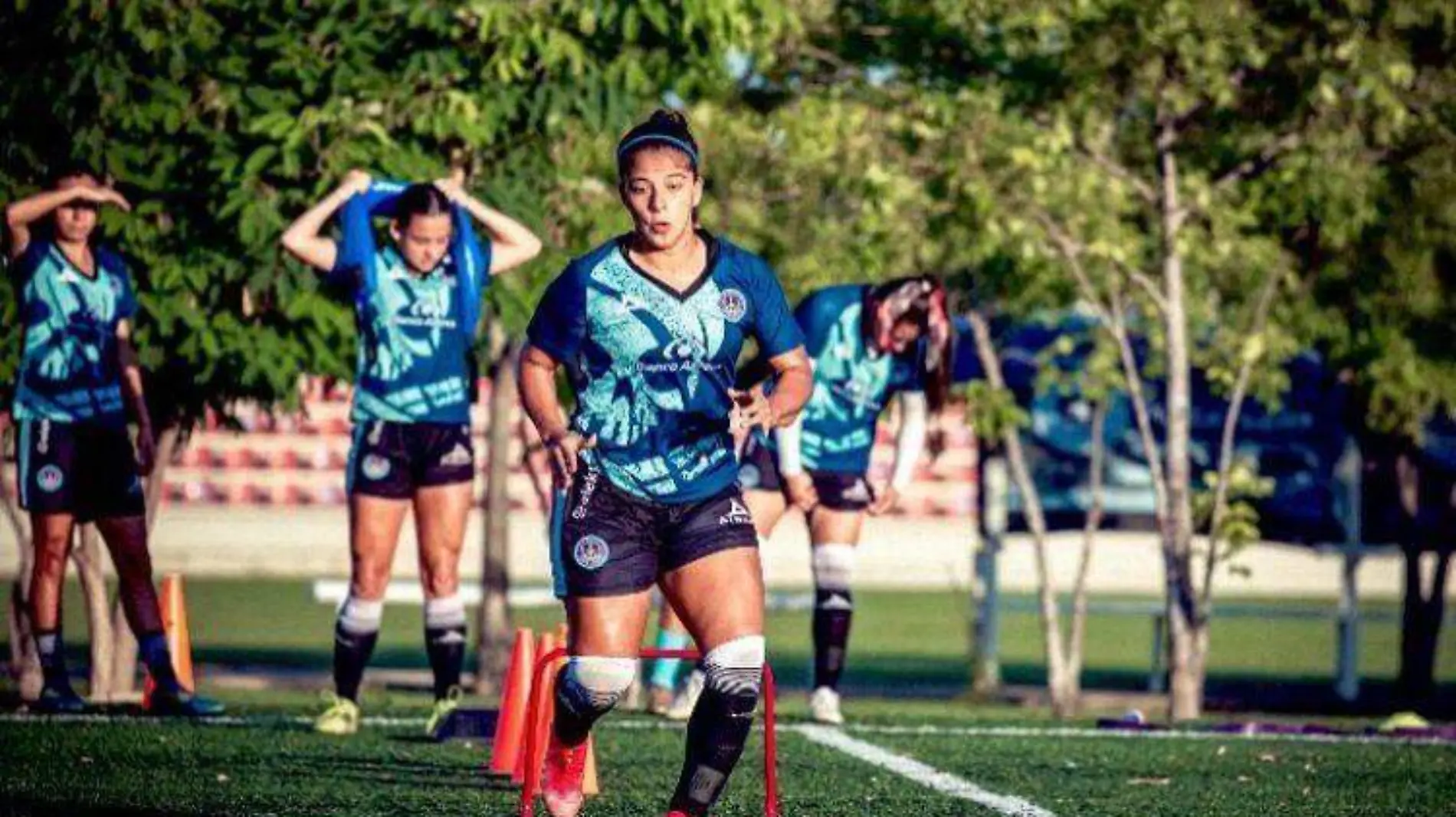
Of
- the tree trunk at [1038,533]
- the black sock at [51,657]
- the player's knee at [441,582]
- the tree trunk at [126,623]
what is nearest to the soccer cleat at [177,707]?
the black sock at [51,657]

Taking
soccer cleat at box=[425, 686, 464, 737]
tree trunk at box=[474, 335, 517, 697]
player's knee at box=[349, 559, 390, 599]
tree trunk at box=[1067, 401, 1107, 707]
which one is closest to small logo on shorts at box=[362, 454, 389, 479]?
player's knee at box=[349, 559, 390, 599]

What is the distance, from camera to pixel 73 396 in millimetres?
13328

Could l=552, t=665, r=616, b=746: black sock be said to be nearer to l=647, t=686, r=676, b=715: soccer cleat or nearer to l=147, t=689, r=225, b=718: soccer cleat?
l=147, t=689, r=225, b=718: soccer cleat

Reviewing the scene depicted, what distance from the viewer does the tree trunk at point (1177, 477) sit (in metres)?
19.4

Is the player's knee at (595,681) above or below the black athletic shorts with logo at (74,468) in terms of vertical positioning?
below

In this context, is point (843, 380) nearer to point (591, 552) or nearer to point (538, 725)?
point (538, 725)

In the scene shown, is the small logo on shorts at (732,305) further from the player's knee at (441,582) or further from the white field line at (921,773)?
the player's knee at (441,582)

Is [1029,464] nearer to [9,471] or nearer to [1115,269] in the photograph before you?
[1115,269]

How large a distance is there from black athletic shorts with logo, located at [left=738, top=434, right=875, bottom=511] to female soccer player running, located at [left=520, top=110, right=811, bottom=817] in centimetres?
523

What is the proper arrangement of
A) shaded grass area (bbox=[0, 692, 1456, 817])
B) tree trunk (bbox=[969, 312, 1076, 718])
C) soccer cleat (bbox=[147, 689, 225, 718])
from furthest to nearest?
tree trunk (bbox=[969, 312, 1076, 718]) → soccer cleat (bbox=[147, 689, 225, 718]) → shaded grass area (bbox=[0, 692, 1456, 817])

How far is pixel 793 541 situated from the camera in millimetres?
41094

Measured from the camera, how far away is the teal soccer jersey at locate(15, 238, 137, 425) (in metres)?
13.3

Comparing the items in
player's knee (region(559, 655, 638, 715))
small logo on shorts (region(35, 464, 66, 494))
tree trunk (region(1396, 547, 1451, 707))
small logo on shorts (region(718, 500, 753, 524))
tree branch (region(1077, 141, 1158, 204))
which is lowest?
tree trunk (region(1396, 547, 1451, 707))

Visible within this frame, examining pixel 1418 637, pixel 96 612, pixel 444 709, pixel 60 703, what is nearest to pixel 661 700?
pixel 444 709
